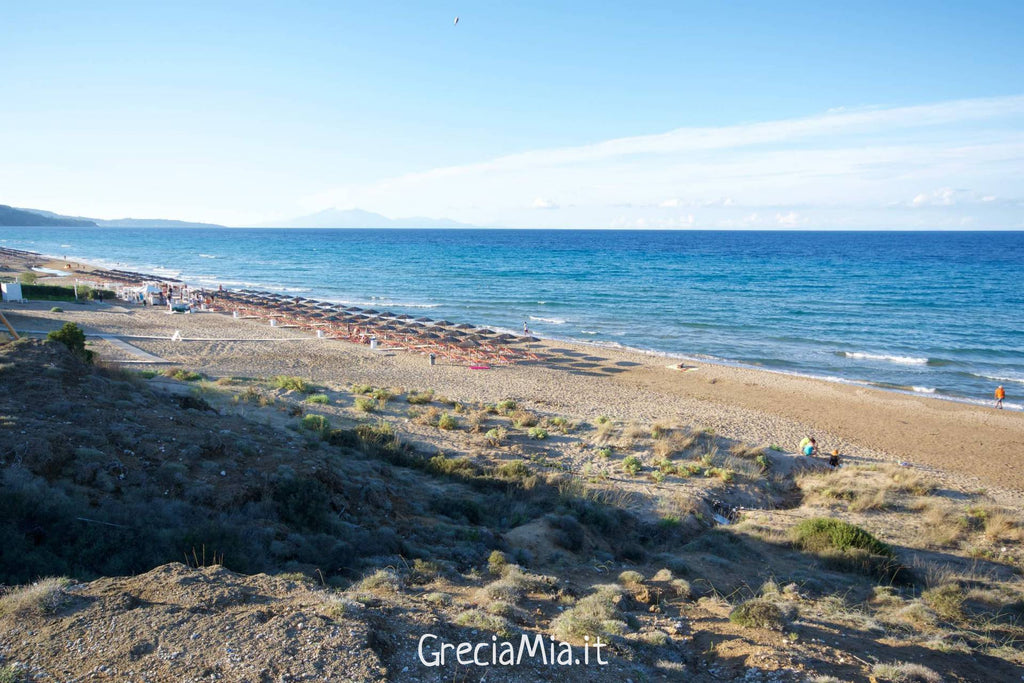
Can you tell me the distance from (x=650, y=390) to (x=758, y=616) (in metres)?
14.8

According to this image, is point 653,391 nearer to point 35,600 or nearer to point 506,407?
point 506,407

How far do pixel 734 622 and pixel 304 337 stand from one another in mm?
24776

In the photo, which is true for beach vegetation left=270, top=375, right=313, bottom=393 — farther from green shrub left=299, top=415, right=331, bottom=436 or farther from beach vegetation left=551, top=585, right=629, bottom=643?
beach vegetation left=551, top=585, right=629, bottom=643

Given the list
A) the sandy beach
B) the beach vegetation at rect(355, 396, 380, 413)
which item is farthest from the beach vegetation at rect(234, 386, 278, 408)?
the sandy beach

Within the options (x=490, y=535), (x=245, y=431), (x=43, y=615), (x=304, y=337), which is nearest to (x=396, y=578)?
(x=490, y=535)

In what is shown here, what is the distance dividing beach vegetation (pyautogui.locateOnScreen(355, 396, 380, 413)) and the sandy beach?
11.4ft

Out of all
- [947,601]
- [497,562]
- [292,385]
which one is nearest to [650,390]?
[292,385]

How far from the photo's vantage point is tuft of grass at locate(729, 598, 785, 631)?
6.20 metres

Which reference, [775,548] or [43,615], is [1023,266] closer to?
[775,548]

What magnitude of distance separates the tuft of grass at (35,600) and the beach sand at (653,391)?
13.1 m

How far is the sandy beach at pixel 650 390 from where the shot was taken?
15.8m

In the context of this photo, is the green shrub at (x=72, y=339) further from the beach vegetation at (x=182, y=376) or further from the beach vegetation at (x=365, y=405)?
the beach vegetation at (x=365, y=405)

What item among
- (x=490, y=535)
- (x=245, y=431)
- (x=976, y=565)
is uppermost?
(x=245, y=431)

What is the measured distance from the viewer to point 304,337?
27.7 meters
